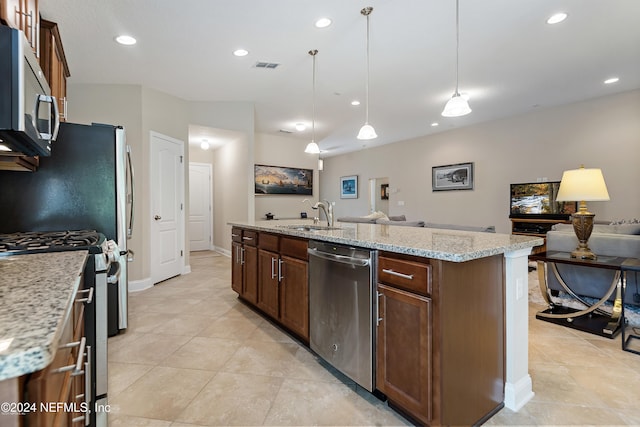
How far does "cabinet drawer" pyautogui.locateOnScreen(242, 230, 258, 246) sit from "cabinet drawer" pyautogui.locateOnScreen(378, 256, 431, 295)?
1.64 meters

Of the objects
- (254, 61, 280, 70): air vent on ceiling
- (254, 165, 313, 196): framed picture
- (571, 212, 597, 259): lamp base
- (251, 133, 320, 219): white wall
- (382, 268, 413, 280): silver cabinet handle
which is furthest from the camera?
(251, 133, 320, 219): white wall

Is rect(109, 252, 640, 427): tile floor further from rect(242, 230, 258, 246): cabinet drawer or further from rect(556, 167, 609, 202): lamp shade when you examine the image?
rect(556, 167, 609, 202): lamp shade

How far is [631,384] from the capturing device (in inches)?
76.1

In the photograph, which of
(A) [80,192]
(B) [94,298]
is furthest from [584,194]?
(A) [80,192]

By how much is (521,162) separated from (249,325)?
19.9ft

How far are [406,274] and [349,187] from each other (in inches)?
348

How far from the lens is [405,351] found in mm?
1562

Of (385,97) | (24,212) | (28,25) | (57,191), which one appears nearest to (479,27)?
(385,97)

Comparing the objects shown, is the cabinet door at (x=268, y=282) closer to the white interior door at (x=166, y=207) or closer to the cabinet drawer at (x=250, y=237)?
the cabinet drawer at (x=250, y=237)

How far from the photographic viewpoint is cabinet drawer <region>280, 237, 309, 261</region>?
2318mm

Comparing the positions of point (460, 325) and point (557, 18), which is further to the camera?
point (557, 18)

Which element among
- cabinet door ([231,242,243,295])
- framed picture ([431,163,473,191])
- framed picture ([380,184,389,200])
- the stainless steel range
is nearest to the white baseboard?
cabinet door ([231,242,243,295])

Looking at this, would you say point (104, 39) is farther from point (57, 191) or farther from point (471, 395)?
point (471, 395)

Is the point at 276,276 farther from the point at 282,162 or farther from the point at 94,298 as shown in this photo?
the point at 282,162
